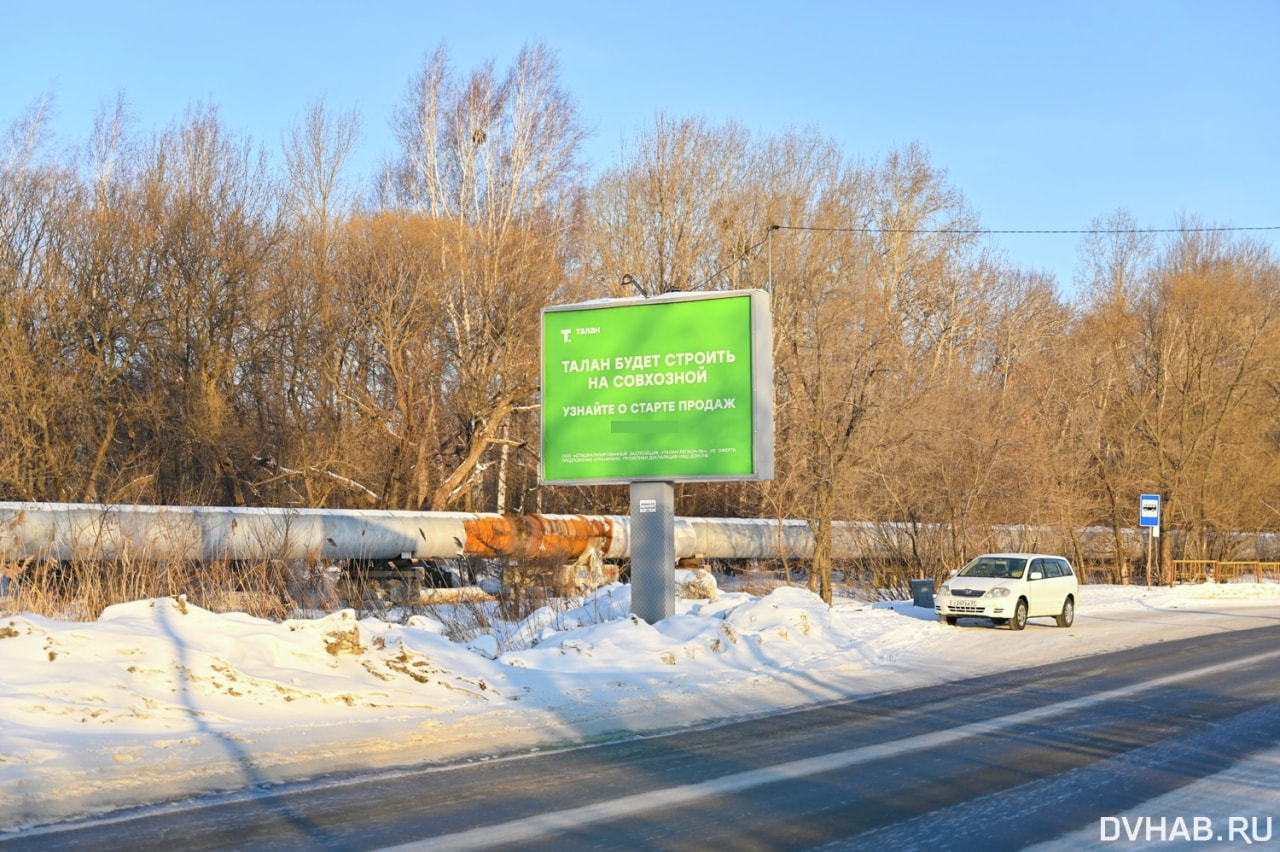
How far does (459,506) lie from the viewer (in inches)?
1618

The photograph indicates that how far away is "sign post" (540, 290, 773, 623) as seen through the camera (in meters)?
19.2

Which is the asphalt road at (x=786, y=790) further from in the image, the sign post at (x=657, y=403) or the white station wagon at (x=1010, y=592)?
the white station wagon at (x=1010, y=592)

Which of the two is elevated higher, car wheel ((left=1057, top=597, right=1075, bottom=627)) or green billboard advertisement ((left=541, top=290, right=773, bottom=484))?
green billboard advertisement ((left=541, top=290, right=773, bottom=484))

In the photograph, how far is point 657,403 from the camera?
19.7 metres

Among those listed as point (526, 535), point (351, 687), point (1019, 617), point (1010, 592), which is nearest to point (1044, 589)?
point (1019, 617)

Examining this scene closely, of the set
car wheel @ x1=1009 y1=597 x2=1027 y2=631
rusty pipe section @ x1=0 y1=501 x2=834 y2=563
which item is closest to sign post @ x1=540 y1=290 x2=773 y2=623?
rusty pipe section @ x1=0 y1=501 x2=834 y2=563

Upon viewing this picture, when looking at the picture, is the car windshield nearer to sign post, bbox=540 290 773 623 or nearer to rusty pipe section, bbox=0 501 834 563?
sign post, bbox=540 290 773 623

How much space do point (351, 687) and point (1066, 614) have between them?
18.5 m

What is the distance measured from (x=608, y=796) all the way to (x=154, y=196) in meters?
32.5

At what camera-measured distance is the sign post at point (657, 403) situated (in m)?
19.2

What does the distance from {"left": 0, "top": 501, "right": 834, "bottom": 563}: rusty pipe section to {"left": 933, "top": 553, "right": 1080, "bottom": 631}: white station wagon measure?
29.5ft

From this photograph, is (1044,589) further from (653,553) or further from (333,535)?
(333,535)

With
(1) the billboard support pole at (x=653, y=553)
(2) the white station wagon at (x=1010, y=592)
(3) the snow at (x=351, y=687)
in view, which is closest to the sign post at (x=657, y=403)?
(1) the billboard support pole at (x=653, y=553)

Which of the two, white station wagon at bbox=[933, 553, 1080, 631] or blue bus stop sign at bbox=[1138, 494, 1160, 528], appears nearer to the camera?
white station wagon at bbox=[933, 553, 1080, 631]
